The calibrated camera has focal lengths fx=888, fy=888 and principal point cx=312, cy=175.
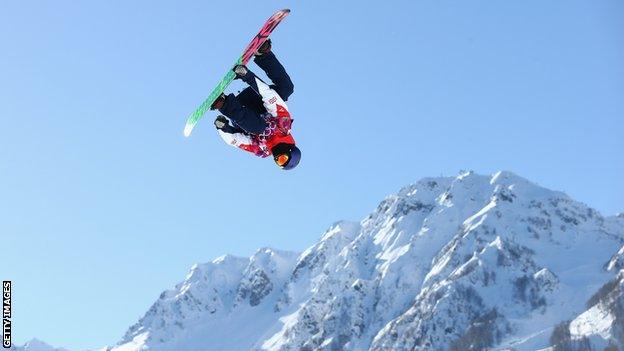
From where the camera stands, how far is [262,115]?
56.0ft

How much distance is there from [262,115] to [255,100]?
1.05ft

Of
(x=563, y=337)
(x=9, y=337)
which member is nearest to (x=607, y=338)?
(x=563, y=337)

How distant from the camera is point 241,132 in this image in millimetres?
17812

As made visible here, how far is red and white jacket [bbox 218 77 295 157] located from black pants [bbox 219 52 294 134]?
0.63ft

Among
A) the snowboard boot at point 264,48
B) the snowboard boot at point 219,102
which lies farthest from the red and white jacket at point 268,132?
the snowboard boot at point 219,102

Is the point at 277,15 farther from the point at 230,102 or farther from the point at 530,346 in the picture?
the point at 530,346

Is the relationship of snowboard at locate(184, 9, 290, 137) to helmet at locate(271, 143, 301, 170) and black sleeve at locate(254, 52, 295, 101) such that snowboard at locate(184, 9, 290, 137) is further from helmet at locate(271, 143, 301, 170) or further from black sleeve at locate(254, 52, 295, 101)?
helmet at locate(271, 143, 301, 170)

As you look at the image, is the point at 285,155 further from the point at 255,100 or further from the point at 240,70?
the point at 240,70

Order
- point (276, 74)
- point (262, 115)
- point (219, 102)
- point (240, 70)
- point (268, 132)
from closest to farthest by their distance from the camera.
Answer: point (240, 70)
point (219, 102)
point (276, 74)
point (262, 115)
point (268, 132)

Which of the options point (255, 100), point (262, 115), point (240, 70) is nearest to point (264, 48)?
point (240, 70)

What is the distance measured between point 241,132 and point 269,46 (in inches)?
89.2

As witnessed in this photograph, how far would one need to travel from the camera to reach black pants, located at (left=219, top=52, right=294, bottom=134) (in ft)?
53.9

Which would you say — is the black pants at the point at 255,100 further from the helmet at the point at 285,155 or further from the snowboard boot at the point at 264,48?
the helmet at the point at 285,155

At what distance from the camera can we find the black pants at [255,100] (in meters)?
16.4
